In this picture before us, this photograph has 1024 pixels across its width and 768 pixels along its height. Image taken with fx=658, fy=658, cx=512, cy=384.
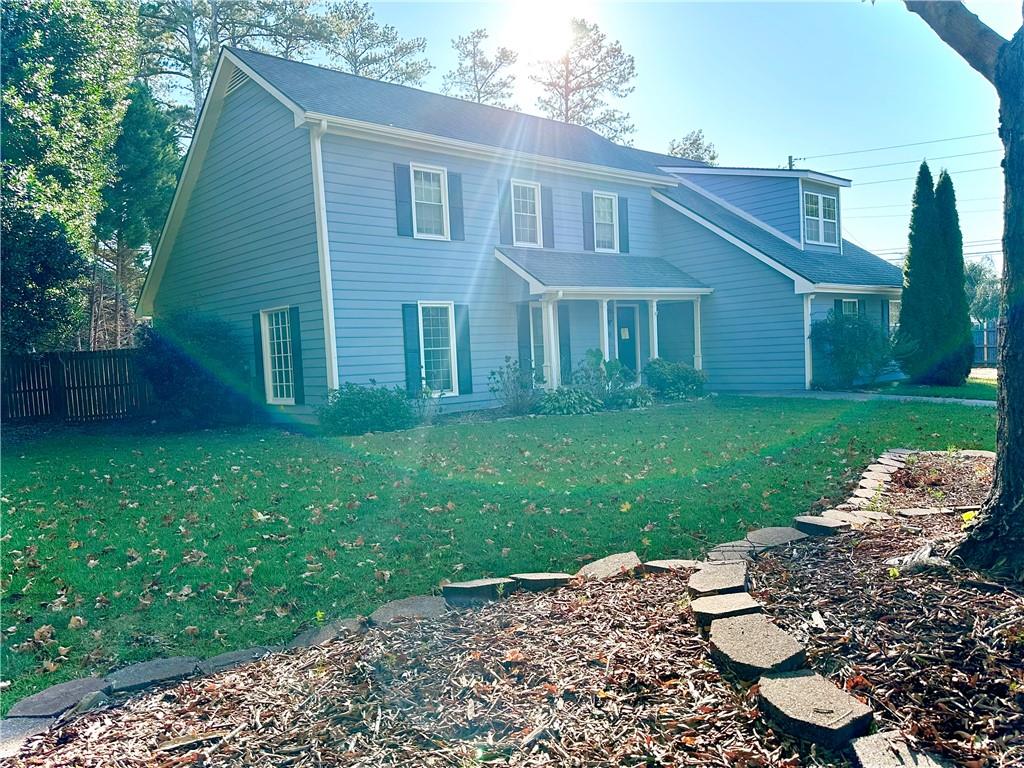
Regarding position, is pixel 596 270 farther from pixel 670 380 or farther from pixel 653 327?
pixel 670 380

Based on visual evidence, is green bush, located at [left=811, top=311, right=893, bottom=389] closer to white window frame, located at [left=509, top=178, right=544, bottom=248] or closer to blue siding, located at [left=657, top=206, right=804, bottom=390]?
blue siding, located at [left=657, top=206, right=804, bottom=390]

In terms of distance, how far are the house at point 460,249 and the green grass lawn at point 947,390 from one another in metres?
1.92

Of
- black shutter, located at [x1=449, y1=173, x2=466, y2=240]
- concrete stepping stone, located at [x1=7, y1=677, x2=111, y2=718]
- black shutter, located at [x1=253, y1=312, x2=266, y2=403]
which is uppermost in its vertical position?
black shutter, located at [x1=449, y1=173, x2=466, y2=240]

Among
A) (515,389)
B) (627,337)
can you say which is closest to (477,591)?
(515,389)

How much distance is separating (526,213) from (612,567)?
12031mm

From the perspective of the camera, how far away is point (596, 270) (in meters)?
14.9

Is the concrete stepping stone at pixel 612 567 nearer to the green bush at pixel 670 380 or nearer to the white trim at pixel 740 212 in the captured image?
the green bush at pixel 670 380

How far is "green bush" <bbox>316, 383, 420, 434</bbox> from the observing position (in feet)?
36.1

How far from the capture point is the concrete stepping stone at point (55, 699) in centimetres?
261

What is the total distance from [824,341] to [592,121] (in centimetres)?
1998

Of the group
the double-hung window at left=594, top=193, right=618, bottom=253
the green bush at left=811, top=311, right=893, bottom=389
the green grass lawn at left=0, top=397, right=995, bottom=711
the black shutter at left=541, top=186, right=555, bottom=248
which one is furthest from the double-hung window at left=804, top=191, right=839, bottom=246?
the green grass lawn at left=0, top=397, right=995, bottom=711

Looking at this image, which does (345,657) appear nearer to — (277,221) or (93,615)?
(93,615)

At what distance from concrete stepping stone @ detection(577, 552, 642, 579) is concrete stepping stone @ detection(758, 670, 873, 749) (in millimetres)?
1363

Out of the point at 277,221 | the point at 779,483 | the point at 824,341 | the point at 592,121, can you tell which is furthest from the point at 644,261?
the point at 592,121
